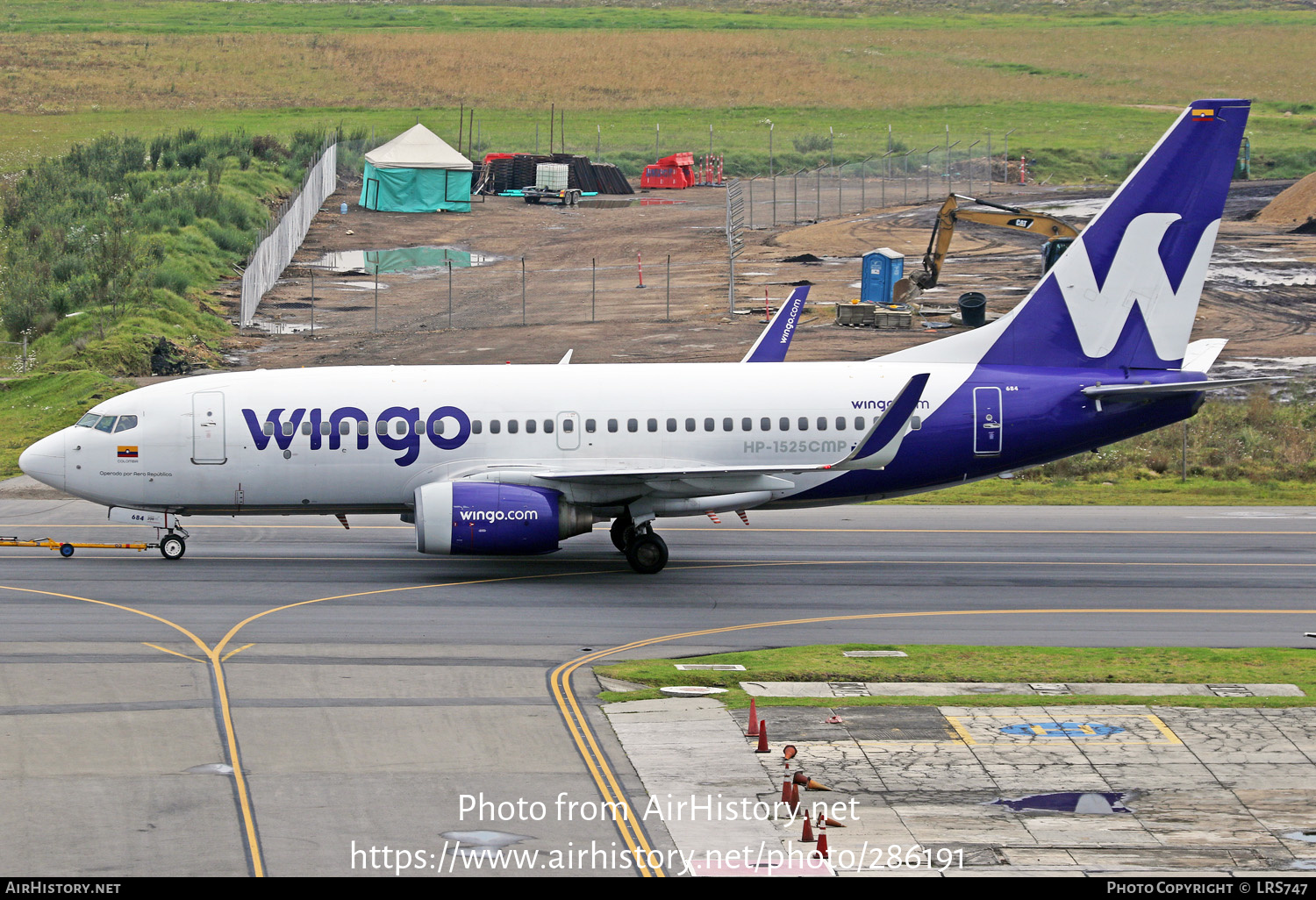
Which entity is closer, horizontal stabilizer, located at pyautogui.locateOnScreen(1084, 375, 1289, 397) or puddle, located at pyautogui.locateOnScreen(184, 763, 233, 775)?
puddle, located at pyautogui.locateOnScreen(184, 763, 233, 775)

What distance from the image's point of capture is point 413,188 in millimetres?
95250

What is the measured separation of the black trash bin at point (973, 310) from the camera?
61.0 m

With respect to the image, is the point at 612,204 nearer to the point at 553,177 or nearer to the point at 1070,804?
the point at 553,177

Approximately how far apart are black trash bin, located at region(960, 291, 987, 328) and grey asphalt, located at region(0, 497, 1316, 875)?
822 inches

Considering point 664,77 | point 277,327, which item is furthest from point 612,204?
point 664,77

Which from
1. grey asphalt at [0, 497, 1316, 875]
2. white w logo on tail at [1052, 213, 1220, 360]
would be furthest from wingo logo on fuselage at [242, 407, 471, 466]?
white w logo on tail at [1052, 213, 1220, 360]

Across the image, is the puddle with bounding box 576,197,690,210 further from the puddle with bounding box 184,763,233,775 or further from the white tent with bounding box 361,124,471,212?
the puddle with bounding box 184,763,233,775

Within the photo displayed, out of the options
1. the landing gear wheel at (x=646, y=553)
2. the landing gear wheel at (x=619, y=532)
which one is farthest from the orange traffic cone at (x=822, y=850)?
the landing gear wheel at (x=619, y=532)

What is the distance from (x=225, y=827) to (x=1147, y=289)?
2424cm

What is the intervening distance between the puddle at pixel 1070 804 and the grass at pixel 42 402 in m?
35.1

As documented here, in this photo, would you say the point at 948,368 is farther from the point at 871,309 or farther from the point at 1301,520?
the point at 871,309

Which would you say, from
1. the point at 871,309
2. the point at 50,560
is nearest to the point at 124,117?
the point at 871,309

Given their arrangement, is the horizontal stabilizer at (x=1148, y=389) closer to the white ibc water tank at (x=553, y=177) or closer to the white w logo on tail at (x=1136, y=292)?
the white w logo on tail at (x=1136, y=292)

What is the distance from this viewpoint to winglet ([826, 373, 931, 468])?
98.4ft
